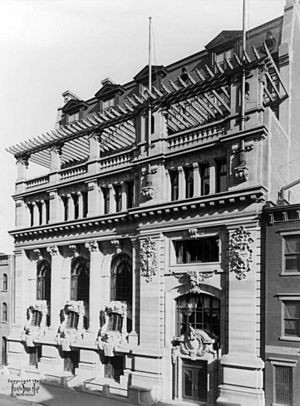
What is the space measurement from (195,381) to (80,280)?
11.9 m

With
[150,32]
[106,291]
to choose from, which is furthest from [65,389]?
[150,32]

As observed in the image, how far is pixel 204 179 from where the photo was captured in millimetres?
25047

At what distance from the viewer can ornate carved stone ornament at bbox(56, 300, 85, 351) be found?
2969cm

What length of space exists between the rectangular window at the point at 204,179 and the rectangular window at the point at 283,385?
10.5 metres

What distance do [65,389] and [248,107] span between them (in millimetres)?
22540

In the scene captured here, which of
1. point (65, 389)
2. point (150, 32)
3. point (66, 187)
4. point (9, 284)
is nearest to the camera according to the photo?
point (150, 32)

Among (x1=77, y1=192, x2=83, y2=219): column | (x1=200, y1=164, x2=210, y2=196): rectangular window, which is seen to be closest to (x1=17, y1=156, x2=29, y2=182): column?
Answer: (x1=77, y1=192, x2=83, y2=219): column

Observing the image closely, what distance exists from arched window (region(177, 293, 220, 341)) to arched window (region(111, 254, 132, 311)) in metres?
4.42

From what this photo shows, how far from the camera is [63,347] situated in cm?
2986

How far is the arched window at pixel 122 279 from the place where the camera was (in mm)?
28406

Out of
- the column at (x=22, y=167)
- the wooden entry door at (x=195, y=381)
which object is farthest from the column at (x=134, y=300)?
the column at (x=22, y=167)

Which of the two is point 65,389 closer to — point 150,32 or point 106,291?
point 106,291

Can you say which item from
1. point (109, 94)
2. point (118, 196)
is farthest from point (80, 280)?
point (109, 94)

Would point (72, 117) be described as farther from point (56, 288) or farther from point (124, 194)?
point (56, 288)
